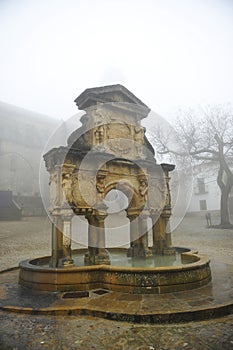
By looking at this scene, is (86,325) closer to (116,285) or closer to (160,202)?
(116,285)

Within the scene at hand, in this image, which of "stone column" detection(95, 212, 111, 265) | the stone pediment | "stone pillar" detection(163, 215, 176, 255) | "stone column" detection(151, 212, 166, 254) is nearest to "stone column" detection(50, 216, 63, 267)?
"stone column" detection(95, 212, 111, 265)

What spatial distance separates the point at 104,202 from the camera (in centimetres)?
828

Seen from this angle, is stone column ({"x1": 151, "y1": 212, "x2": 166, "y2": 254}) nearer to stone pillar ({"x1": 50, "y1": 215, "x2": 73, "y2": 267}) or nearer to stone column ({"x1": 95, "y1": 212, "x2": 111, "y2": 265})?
stone column ({"x1": 95, "y1": 212, "x2": 111, "y2": 265})

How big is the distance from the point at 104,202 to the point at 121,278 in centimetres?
291

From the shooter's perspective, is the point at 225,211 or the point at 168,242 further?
the point at 225,211

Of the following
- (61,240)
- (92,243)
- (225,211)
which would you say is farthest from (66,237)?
(225,211)

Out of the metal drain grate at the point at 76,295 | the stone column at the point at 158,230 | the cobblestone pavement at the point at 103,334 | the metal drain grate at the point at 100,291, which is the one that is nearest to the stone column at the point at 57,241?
the metal drain grate at the point at 76,295

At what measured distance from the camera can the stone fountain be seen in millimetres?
5957

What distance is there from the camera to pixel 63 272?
19.9ft

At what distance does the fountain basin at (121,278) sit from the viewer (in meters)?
5.71

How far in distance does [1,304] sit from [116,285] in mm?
2559

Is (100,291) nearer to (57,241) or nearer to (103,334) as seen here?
(57,241)

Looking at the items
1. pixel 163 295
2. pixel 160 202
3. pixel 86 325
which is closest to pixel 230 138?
pixel 160 202

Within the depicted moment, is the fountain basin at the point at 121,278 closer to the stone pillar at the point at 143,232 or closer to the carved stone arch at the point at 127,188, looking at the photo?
the stone pillar at the point at 143,232
